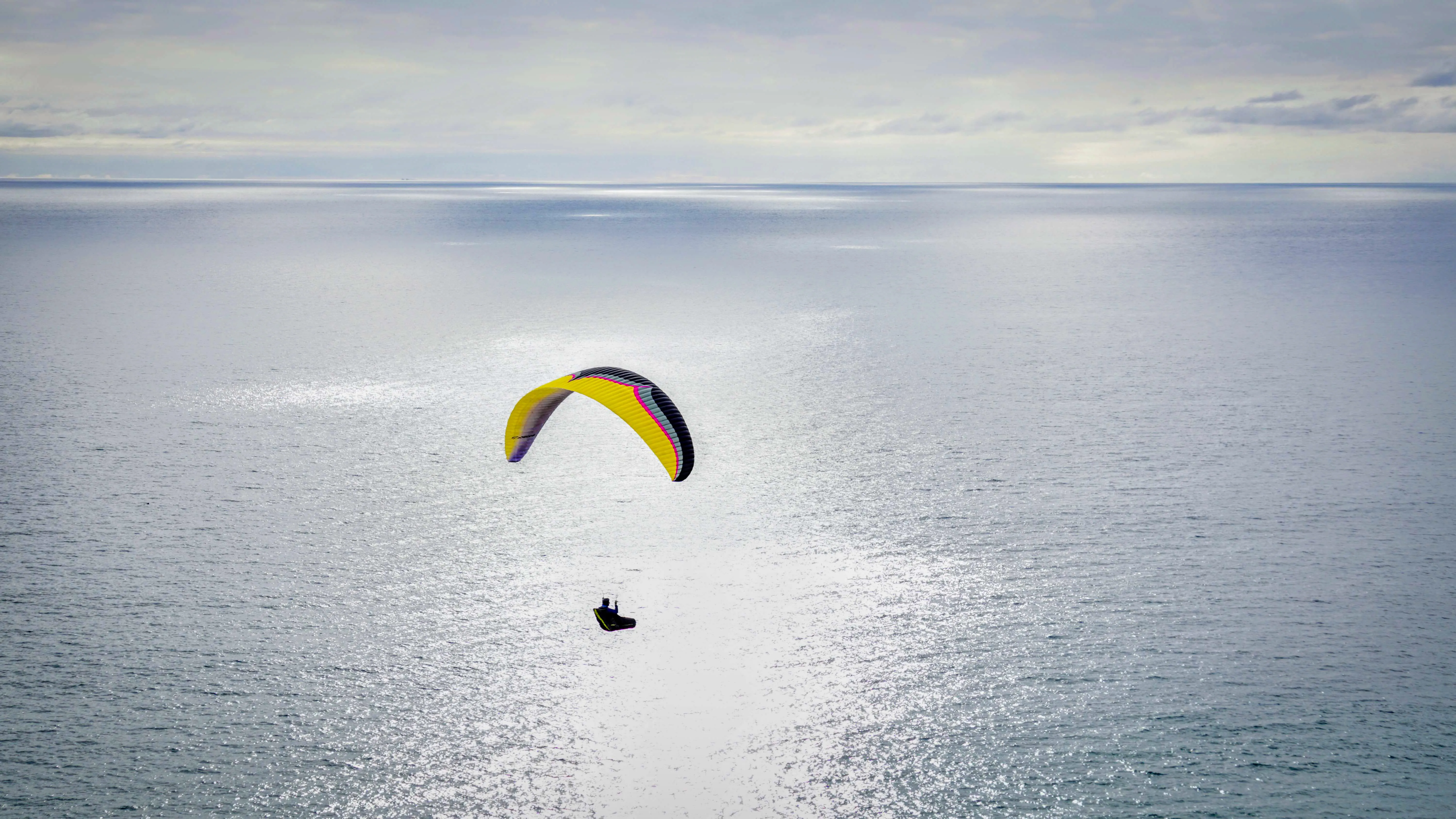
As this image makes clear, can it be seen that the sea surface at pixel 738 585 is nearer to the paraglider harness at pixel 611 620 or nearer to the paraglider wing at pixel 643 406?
the paraglider harness at pixel 611 620

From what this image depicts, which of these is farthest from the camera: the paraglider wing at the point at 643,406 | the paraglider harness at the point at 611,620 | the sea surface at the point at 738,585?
the paraglider harness at the point at 611,620

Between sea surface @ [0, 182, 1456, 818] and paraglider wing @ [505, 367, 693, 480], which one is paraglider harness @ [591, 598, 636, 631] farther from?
paraglider wing @ [505, 367, 693, 480]

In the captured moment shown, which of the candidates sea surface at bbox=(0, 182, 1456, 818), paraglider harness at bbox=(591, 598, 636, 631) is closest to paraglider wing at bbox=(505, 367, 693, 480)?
paraglider harness at bbox=(591, 598, 636, 631)

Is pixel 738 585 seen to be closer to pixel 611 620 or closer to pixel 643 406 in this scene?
pixel 611 620

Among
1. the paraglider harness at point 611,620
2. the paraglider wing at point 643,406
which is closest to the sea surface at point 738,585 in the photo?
the paraglider harness at point 611,620

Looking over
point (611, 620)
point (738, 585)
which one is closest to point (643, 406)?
point (611, 620)

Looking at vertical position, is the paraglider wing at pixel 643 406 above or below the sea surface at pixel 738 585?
above

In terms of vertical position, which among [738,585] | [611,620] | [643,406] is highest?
[643,406]

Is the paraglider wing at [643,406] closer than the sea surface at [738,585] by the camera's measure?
No

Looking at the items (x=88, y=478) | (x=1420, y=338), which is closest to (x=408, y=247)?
(x=88, y=478)
